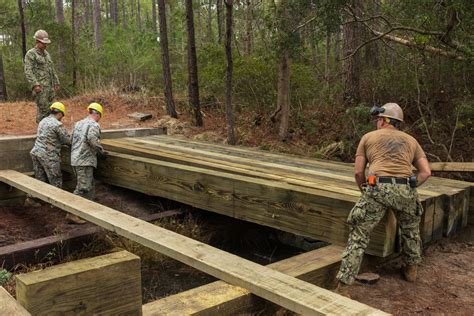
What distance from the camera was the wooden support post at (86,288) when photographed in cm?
175

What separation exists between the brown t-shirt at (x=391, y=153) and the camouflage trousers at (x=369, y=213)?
146 mm

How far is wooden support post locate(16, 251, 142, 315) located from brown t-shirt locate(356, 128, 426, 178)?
9.36 ft

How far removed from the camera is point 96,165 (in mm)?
7660

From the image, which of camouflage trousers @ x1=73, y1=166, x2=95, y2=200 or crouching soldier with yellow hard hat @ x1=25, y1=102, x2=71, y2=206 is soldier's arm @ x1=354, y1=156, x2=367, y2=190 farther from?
crouching soldier with yellow hard hat @ x1=25, y1=102, x2=71, y2=206

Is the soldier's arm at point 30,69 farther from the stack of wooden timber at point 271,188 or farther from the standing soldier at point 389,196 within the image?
the standing soldier at point 389,196

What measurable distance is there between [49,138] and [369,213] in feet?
18.3

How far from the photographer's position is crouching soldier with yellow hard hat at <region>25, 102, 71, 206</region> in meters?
7.64

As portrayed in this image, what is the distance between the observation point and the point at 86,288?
1850 millimetres

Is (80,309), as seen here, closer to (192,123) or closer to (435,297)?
(435,297)

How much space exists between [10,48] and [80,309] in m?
28.2

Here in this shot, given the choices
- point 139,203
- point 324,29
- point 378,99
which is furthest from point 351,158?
point 139,203

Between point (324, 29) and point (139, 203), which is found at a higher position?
point (324, 29)

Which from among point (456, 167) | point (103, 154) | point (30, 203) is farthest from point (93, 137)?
point (456, 167)

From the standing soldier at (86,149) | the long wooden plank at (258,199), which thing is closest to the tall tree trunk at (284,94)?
the long wooden plank at (258,199)
